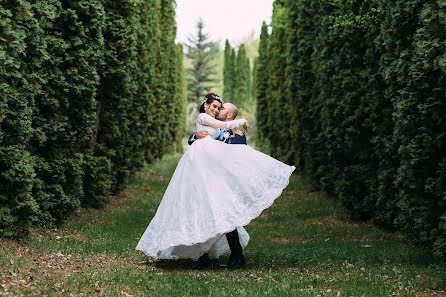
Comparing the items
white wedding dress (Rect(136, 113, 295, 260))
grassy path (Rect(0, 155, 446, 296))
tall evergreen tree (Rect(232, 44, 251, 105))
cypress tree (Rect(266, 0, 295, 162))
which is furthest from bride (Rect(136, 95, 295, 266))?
tall evergreen tree (Rect(232, 44, 251, 105))

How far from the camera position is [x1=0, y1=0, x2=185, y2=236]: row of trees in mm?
8531

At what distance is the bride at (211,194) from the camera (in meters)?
7.96

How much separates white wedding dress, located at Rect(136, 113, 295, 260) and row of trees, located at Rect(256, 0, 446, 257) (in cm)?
238

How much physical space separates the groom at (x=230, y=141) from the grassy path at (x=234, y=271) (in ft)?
0.70

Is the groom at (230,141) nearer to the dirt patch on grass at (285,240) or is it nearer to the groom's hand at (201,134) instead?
the groom's hand at (201,134)

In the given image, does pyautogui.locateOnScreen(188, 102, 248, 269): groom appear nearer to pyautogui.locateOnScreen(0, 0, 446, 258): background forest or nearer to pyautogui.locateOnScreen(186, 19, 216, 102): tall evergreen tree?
pyautogui.locateOnScreen(0, 0, 446, 258): background forest

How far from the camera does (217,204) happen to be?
26.3 ft

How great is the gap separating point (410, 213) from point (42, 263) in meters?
5.91

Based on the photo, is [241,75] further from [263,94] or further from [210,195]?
[210,195]

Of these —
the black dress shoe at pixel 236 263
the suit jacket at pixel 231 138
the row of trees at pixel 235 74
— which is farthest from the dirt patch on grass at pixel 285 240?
the row of trees at pixel 235 74

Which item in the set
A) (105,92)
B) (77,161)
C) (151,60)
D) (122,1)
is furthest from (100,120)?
(151,60)

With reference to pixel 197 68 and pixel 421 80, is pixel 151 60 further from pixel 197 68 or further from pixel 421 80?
pixel 197 68

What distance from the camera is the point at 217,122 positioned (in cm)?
859

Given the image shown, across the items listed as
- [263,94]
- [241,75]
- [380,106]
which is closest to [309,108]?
[380,106]
